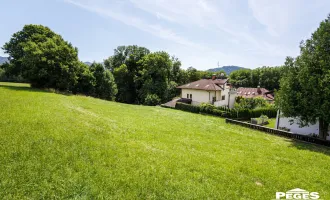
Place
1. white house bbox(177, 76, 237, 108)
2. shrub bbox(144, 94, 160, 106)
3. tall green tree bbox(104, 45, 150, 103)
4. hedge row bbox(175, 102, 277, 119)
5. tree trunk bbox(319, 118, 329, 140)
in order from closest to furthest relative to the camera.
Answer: tree trunk bbox(319, 118, 329, 140) < hedge row bbox(175, 102, 277, 119) < white house bbox(177, 76, 237, 108) < shrub bbox(144, 94, 160, 106) < tall green tree bbox(104, 45, 150, 103)

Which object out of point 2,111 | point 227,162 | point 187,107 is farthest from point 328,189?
point 187,107

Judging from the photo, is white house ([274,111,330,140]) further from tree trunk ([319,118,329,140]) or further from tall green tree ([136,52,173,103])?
tall green tree ([136,52,173,103])

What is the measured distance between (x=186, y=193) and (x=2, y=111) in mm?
11057

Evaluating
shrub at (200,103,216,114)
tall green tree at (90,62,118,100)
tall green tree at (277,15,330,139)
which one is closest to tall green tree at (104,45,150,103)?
tall green tree at (90,62,118,100)

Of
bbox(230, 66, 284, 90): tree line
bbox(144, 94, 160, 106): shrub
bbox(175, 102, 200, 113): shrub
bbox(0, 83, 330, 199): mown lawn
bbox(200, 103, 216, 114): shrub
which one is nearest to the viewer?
bbox(0, 83, 330, 199): mown lawn

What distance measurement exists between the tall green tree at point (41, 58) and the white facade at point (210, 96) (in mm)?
20349

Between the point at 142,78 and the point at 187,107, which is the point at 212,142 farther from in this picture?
the point at 142,78

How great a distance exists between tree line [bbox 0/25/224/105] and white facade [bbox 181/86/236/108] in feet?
27.1

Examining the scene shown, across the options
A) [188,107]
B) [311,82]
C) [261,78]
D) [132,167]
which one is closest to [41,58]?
[188,107]

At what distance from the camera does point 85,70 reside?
36062 millimetres

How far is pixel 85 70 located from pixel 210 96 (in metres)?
23.8

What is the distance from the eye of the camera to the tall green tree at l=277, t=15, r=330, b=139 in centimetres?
1220

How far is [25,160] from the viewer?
5.50 m

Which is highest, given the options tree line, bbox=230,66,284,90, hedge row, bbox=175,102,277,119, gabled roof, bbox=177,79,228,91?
tree line, bbox=230,66,284,90
